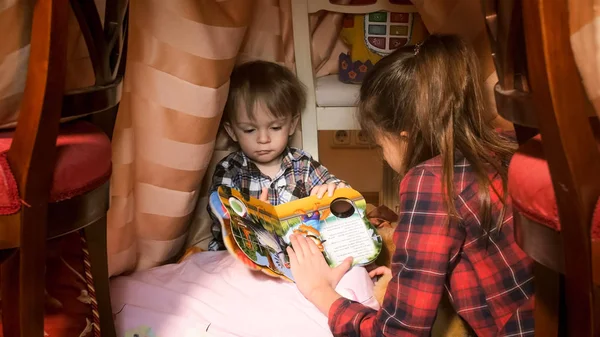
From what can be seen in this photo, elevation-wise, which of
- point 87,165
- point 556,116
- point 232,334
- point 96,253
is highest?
point 556,116

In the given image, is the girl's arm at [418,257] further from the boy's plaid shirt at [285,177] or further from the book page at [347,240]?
the boy's plaid shirt at [285,177]

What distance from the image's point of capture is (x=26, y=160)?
1.91 ft

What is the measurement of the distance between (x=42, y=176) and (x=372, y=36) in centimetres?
95

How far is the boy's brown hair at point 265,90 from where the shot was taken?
4.41 feet

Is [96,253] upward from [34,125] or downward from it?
downward

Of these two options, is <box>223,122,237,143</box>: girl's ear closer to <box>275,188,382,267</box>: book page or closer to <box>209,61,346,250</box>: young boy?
<box>209,61,346,250</box>: young boy

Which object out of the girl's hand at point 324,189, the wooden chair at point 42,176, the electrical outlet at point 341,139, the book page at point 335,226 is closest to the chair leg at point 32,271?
the wooden chair at point 42,176

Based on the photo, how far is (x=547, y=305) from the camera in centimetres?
72

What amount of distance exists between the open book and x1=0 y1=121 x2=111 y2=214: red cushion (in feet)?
1.29

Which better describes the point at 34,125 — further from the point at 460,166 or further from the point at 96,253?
the point at 460,166

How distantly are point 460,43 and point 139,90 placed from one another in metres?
0.59

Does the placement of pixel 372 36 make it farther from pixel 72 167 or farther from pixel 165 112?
pixel 72 167

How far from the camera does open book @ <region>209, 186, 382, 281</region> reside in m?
1.13

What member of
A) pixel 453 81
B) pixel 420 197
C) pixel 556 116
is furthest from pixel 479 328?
pixel 556 116
